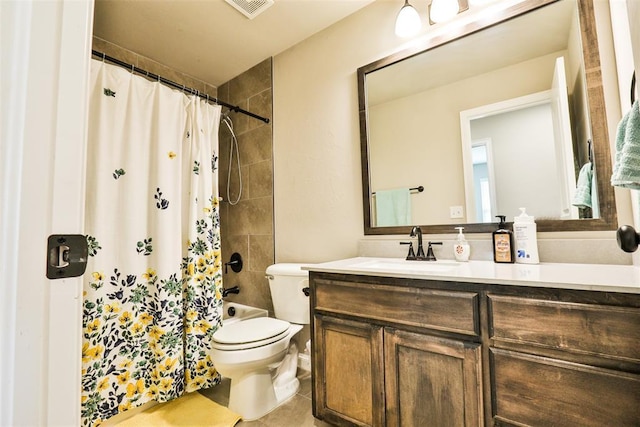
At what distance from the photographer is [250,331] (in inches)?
63.6

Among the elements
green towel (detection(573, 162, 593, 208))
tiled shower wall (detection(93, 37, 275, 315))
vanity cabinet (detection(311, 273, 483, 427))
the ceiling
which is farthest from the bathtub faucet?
green towel (detection(573, 162, 593, 208))

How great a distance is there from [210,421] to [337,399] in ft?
2.42

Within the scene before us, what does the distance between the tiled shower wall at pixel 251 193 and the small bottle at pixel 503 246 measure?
1.52 metres

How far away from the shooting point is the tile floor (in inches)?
59.0

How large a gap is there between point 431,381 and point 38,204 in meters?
1.19

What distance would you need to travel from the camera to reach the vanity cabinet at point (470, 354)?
0.79m

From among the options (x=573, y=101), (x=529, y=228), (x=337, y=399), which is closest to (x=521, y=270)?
(x=529, y=228)

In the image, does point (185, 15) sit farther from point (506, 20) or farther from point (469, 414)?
point (469, 414)

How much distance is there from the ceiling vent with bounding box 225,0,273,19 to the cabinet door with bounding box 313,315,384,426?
1870mm

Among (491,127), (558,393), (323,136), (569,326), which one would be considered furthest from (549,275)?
A: (323,136)

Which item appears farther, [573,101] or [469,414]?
[573,101]

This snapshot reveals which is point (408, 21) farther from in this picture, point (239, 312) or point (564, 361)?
point (239, 312)

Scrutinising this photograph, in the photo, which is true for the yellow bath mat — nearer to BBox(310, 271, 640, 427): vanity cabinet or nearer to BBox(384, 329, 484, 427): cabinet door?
BBox(310, 271, 640, 427): vanity cabinet

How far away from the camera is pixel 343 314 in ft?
4.24
